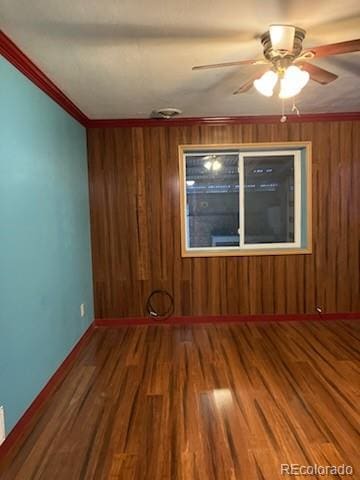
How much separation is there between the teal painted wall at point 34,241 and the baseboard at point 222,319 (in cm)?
60

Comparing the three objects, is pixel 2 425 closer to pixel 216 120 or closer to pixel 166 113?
pixel 166 113

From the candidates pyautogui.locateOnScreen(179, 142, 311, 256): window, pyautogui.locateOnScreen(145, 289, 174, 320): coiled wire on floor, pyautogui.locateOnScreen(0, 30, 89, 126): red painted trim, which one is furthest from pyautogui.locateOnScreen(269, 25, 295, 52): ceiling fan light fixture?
pyautogui.locateOnScreen(145, 289, 174, 320): coiled wire on floor

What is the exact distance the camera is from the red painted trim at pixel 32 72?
6.35ft

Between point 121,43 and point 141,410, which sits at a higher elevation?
point 121,43

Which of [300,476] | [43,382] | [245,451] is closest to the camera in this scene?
[300,476]

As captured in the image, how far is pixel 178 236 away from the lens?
3854mm

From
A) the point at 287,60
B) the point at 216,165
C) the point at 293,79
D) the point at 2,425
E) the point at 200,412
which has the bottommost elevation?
the point at 200,412

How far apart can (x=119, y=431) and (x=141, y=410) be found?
24 cm

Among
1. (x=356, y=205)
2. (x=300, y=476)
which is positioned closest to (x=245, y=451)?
(x=300, y=476)

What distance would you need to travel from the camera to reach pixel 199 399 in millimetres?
2342

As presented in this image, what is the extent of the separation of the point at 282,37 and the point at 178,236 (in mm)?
2411

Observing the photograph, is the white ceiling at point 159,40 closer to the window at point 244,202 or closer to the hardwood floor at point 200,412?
the window at point 244,202

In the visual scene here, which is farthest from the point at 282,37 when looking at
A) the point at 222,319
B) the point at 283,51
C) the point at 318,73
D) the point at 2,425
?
the point at 222,319

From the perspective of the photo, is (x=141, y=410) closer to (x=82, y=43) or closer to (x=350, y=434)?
(x=350, y=434)
